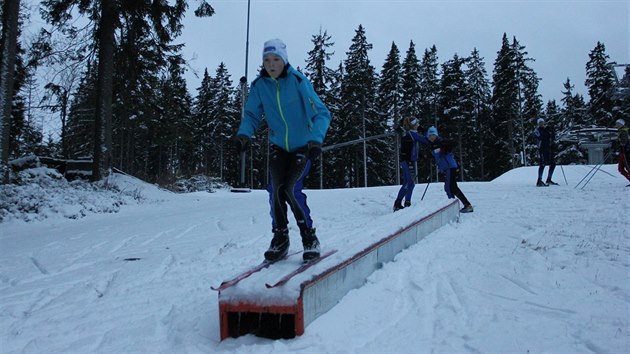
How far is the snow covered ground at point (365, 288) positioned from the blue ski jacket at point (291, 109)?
4.17 feet

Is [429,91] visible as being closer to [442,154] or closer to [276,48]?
[442,154]

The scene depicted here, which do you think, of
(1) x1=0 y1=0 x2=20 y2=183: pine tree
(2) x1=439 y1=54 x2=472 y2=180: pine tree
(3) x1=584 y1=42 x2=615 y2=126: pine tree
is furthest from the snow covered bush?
(3) x1=584 y1=42 x2=615 y2=126: pine tree

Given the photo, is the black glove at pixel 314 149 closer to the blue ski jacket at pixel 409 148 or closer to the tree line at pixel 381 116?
the blue ski jacket at pixel 409 148

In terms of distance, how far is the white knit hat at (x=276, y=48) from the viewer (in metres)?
3.75

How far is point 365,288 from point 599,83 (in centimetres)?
4781

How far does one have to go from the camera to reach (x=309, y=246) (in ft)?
12.8

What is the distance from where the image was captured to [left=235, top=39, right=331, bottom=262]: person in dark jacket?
379cm

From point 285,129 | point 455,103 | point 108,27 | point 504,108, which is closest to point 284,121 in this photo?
point 285,129

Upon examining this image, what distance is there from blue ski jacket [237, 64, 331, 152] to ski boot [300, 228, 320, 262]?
2.60 feet

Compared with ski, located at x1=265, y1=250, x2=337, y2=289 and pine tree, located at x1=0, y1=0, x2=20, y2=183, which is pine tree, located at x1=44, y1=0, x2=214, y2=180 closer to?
pine tree, located at x1=0, y1=0, x2=20, y2=183

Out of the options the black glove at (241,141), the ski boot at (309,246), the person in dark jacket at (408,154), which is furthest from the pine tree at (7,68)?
the ski boot at (309,246)

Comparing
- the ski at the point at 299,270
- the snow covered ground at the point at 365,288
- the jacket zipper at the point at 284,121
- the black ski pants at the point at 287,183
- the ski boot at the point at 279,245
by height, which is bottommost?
the snow covered ground at the point at 365,288

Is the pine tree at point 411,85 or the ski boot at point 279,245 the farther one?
the pine tree at point 411,85

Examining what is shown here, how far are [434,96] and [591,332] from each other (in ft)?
151
